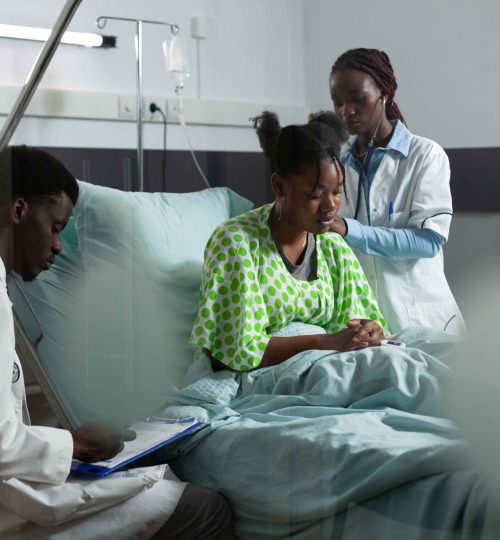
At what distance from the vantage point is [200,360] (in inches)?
54.2

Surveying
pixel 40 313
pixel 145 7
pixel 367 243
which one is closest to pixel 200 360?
pixel 367 243

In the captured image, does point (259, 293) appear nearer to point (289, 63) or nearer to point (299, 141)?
point (299, 141)

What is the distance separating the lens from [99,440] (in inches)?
60.7

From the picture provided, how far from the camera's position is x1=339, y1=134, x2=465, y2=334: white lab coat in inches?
43.6

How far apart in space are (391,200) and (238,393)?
40cm

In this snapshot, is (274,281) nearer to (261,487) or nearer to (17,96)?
→ (261,487)

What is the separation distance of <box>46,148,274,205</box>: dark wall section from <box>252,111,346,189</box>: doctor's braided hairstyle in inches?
1.1

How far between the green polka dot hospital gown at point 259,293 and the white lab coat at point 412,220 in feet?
0.10

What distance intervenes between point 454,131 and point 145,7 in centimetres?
70

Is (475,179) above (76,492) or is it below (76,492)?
above

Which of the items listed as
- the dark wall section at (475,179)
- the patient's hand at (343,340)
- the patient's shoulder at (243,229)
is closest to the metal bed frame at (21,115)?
the patient's shoulder at (243,229)

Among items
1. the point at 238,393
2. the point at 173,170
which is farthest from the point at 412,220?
the point at 173,170

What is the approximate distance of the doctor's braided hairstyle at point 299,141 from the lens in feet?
3.97

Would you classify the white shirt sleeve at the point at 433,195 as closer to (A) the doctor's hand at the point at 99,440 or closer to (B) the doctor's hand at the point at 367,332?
(B) the doctor's hand at the point at 367,332
